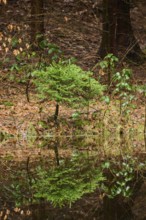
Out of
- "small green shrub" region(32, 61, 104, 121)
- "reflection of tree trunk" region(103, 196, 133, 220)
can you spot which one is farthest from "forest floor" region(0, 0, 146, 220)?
"small green shrub" region(32, 61, 104, 121)

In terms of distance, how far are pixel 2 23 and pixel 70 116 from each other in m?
8.13

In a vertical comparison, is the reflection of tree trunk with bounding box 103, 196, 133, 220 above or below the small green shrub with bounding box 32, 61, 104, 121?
above

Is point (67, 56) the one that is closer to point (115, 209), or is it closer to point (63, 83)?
point (63, 83)

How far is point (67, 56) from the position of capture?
811 inches

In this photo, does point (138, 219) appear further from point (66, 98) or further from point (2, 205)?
point (66, 98)

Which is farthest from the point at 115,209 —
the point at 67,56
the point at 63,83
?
the point at 67,56

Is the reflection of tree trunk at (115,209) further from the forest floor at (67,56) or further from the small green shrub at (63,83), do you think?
the small green shrub at (63,83)

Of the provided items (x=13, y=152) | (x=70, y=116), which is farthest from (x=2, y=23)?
(x=13, y=152)

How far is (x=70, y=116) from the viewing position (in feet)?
50.9

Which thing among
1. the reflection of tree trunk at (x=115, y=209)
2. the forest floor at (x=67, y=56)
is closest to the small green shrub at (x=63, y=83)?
the forest floor at (x=67, y=56)

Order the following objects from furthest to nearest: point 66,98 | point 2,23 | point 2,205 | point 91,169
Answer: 1. point 2,23
2. point 66,98
3. point 91,169
4. point 2,205

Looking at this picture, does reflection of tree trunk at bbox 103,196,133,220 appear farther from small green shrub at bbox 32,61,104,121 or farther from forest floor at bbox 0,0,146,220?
small green shrub at bbox 32,61,104,121

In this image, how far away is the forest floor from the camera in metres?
12.0

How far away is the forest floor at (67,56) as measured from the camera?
39.5ft
